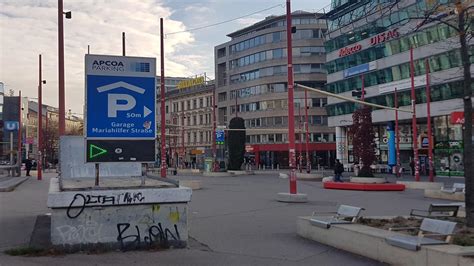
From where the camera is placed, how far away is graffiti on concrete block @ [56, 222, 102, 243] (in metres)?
9.16

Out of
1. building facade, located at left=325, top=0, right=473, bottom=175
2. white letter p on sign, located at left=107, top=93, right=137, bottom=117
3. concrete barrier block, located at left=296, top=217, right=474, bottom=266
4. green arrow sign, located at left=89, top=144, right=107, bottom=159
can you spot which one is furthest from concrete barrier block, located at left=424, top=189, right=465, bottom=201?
green arrow sign, located at left=89, top=144, right=107, bottom=159

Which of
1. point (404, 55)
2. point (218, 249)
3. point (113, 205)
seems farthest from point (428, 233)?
point (404, 55)

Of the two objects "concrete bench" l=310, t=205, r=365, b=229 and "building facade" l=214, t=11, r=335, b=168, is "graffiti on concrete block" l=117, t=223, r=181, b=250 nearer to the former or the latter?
"concrete bench" l=310, t=205, r=365, b=229

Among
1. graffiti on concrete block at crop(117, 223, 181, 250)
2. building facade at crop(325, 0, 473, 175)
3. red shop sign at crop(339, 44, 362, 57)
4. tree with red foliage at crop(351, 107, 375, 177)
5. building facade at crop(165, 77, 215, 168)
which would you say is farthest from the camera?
building facade at crop(165, 77, 215, 168)

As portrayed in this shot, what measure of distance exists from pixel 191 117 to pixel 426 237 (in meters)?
103

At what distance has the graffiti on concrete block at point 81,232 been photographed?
9156mm

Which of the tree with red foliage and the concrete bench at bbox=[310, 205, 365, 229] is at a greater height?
the tree with red foliage

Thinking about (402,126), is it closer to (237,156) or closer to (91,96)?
(237,156)

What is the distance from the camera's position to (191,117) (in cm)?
11100

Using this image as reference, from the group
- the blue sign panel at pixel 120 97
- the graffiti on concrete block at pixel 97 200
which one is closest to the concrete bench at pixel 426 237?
the graffiti on concrete block at pixel 97 200

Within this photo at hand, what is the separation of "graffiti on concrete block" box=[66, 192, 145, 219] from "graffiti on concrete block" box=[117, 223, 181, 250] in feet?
1.51

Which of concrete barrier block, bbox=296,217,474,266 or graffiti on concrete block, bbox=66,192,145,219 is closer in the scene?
concrete barrier block, bbox=296,217,474,266

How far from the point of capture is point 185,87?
109750mm

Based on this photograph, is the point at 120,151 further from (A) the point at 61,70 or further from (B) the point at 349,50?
(B) the point at 349,50
